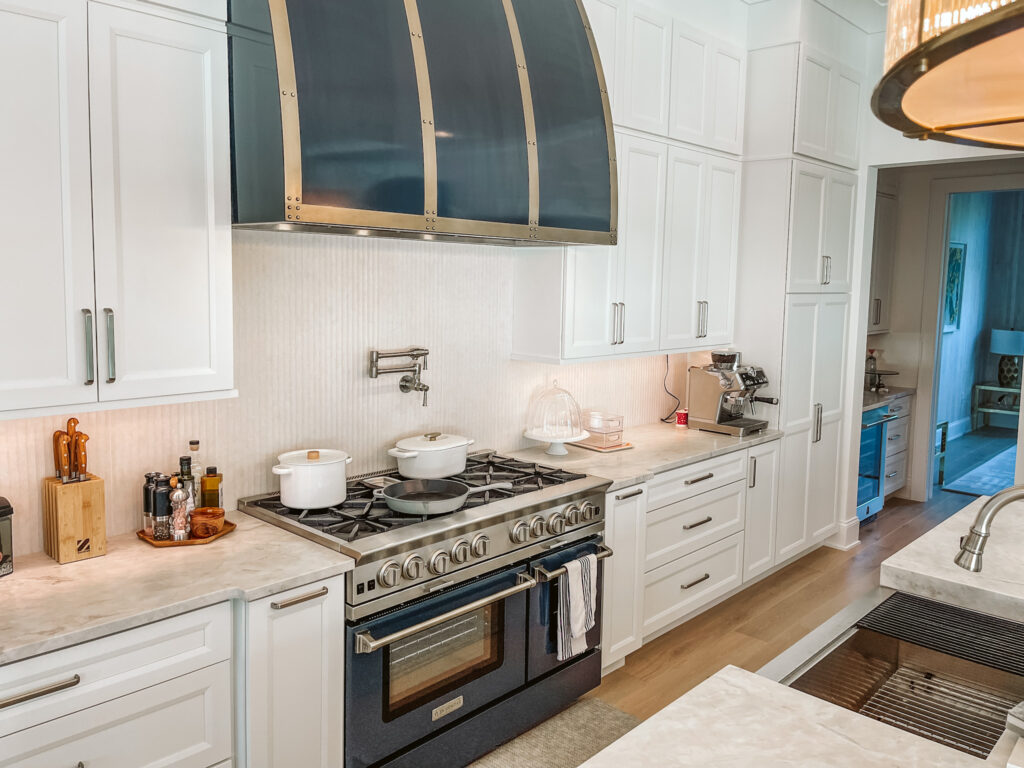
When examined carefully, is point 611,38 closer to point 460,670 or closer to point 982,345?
point 460,670

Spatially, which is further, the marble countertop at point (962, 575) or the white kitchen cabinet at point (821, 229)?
the white kitchen cabinet at point (821, 229)

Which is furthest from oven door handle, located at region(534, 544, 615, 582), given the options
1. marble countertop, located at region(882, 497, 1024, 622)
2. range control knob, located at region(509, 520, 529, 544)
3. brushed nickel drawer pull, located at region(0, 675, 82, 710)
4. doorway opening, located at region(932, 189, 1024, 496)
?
doorway opening, located at region(932, 189, 1024, 496)

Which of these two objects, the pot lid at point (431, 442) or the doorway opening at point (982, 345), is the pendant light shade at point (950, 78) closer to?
the pot lid at point (431, 442)

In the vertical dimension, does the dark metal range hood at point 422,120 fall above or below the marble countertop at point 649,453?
above

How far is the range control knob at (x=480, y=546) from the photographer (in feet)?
8.79

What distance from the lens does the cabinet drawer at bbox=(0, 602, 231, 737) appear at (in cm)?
176

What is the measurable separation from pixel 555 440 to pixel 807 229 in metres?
2.02

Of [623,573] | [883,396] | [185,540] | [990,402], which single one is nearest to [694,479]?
[623,573]

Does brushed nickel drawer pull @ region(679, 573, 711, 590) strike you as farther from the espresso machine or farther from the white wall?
the white wall

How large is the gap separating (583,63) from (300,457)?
1.79 meters

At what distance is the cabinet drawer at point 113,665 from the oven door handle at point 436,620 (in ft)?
1.27

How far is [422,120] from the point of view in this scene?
251cm

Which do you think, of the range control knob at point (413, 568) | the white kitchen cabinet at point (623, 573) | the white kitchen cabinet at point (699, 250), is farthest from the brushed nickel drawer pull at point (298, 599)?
the white kitchen cabinet at point (699, 250)

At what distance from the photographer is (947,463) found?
7.36m
